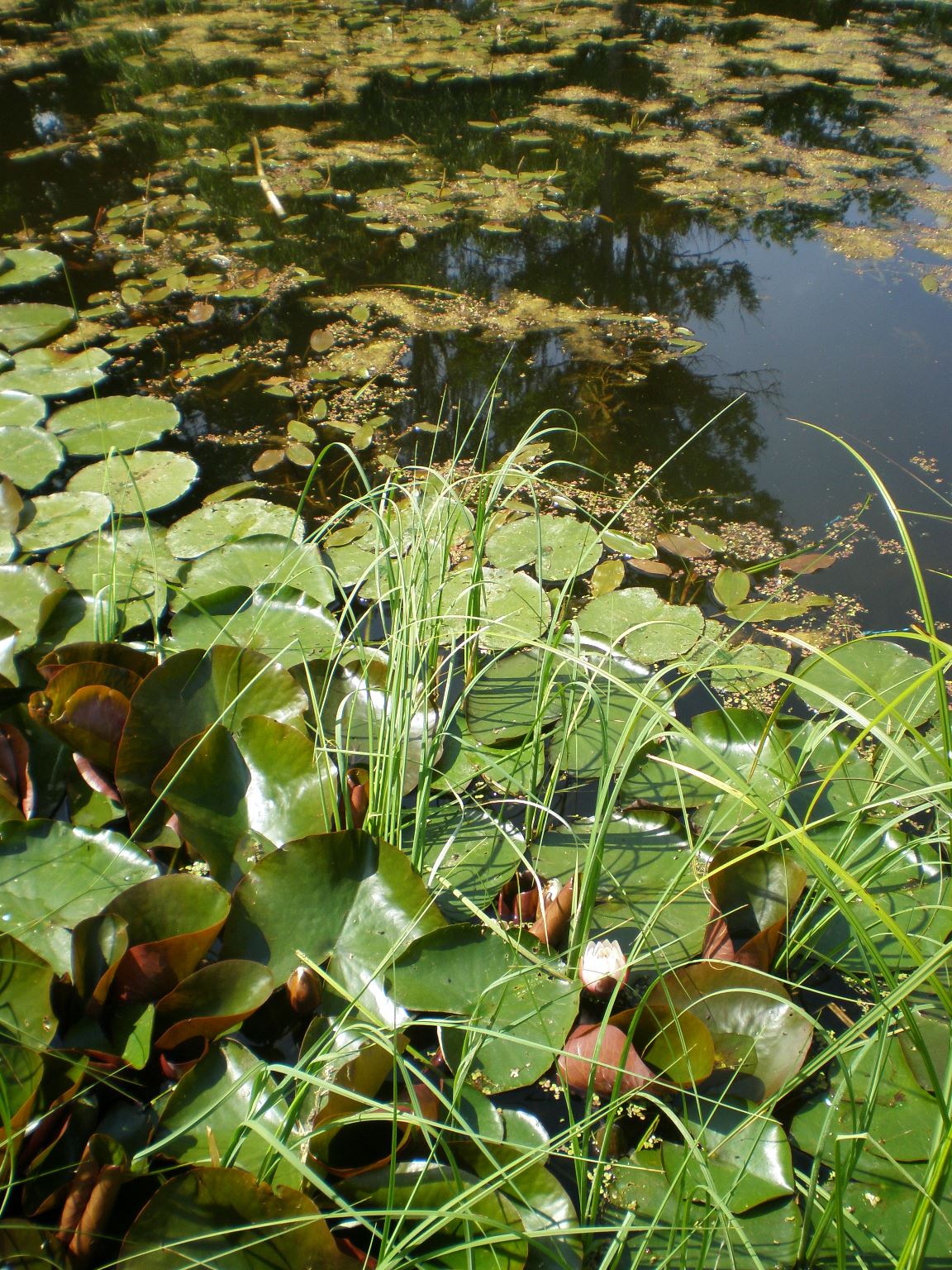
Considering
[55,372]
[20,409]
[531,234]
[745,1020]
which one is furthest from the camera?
[531,234]

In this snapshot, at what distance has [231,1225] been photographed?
0.77m

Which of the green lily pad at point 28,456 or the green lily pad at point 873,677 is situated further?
the green lily pad at point 28,456

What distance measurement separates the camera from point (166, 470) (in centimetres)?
201

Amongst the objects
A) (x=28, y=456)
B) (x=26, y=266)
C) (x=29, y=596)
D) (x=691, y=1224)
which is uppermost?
(x=26, y=266)

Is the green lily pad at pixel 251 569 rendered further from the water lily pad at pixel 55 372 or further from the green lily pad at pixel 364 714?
the water lily pad at pixel 55 372

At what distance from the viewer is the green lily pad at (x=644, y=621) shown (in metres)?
1.59

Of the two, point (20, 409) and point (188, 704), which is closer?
point (188, 704)

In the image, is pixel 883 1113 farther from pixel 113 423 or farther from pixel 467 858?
pixel 113 423

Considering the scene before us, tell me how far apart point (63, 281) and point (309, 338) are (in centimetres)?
95

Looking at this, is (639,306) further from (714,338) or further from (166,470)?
(166,470)

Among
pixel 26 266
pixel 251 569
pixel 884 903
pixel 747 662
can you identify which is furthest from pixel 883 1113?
pixel 26 266

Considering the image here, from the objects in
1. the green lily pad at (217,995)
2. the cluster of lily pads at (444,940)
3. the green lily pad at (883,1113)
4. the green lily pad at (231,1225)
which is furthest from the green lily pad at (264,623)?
the green lily pad at (883,1113)

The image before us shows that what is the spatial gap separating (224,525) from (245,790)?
79cm

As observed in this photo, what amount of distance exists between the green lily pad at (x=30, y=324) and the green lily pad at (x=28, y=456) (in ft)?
1.77
